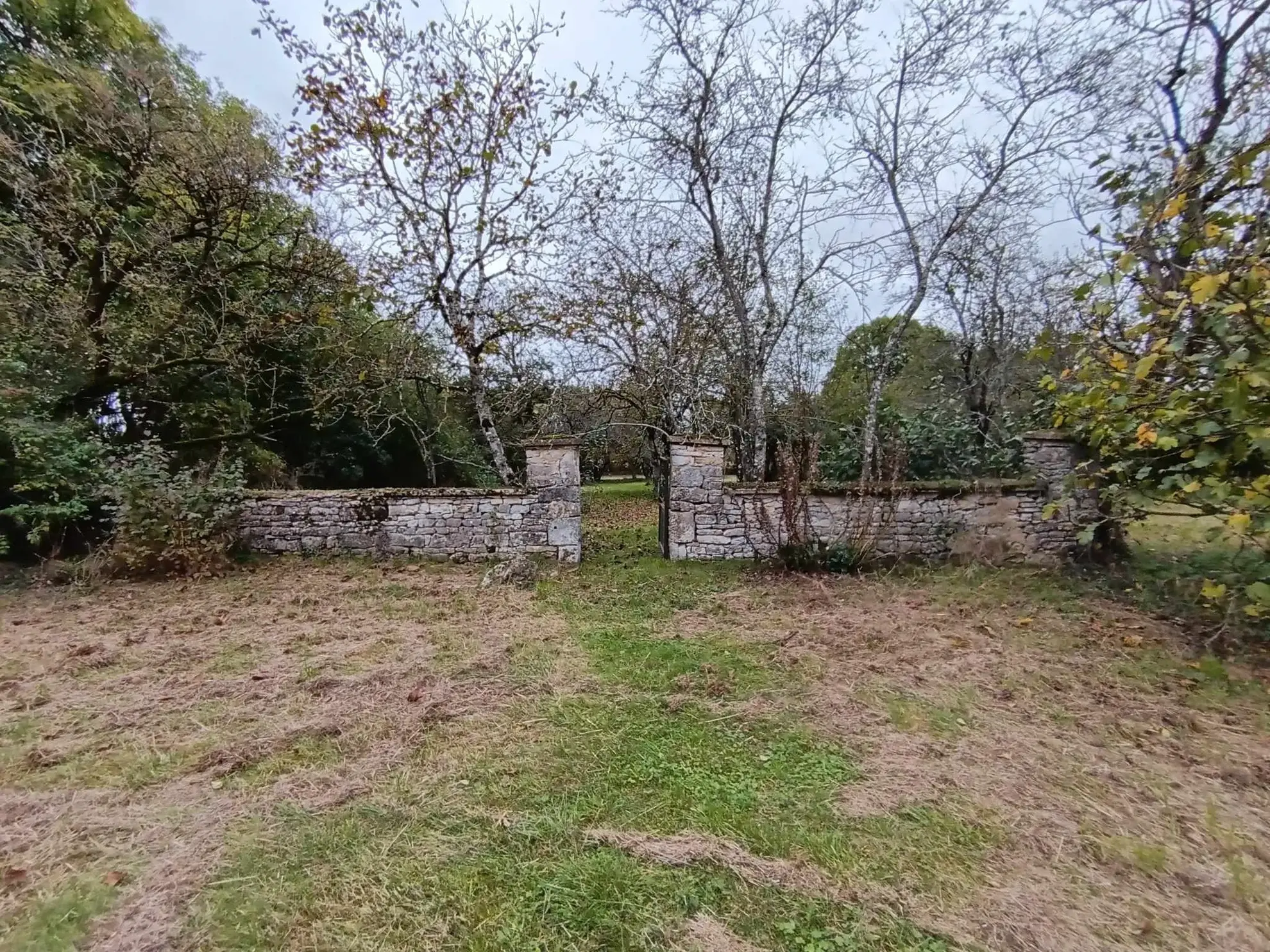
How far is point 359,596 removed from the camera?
585 cm

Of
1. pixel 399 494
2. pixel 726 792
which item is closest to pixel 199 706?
pixel 726 792

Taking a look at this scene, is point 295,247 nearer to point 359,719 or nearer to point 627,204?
point 627,204

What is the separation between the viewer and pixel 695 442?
7.10 m

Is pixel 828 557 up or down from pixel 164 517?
down

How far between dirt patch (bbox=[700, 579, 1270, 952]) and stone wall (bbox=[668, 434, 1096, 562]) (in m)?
1.83

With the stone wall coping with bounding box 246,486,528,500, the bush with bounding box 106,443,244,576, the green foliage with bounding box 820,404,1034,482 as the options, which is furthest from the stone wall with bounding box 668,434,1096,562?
the bush with bounding box 106,443,244,576

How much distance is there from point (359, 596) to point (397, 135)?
6679mm

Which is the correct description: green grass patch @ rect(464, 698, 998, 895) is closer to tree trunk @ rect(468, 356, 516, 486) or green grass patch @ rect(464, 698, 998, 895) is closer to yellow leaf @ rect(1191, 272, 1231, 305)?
yellow leaf @ rect(1191, 272, 1231, 305)

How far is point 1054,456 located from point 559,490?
19.9 feet

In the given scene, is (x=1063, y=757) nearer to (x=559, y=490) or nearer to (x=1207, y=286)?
(x=1207, y=286)

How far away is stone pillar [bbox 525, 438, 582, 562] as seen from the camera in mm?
7230

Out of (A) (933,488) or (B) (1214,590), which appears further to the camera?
(A) (933,488)

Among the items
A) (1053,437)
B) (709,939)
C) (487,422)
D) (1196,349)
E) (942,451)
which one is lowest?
(709,939)

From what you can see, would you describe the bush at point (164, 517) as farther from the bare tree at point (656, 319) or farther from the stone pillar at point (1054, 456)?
the stone pillar at point (1054, 456)
